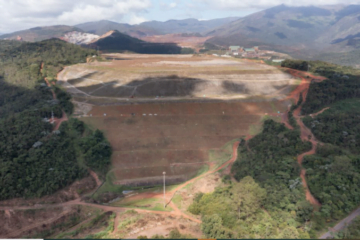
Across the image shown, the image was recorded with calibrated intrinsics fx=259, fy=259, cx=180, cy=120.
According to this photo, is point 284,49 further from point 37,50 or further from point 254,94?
point 37,50

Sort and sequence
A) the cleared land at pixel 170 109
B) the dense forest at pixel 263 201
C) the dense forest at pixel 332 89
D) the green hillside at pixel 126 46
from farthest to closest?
the green hillside at pixel 126 46, the dense forest at pixel 332 89, the cleared land at pixel 170 109, the dense forest at pixel 263 201

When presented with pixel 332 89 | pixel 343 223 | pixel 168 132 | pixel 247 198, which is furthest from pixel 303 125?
pixel 247 198

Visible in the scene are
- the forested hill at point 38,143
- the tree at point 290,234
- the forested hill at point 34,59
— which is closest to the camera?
the tree at point 290,234

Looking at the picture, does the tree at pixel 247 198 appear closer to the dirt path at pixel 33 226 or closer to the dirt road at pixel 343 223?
the dirt road at pixel 343 223

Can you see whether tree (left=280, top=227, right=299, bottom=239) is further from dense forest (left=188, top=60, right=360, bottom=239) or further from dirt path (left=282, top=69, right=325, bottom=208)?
dirt path (left=282, top=69, right=325, bottom=208)

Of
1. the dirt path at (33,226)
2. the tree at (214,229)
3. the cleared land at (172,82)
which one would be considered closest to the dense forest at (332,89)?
the cleared land at (172,82)

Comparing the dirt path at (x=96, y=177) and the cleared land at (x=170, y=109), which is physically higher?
the cleared land at (x=170, y=109)

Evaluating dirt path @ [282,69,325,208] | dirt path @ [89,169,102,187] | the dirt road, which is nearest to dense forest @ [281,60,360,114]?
dirt path @ [282,69,325,208]
